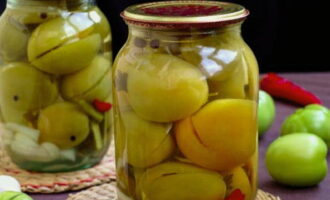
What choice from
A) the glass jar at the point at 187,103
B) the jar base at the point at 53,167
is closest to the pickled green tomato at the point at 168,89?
the glass jar at the point at 187,103

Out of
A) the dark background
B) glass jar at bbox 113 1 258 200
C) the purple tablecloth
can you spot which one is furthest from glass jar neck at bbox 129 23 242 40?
the dark background

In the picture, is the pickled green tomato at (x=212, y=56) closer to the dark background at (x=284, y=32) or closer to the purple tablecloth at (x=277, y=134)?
the purple tablecloth at (x=277, y=134)

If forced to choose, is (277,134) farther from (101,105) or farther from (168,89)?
(168,89)

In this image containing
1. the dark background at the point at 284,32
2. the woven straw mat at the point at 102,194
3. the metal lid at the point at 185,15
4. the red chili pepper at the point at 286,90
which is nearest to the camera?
the metal lid at the point at 185,15

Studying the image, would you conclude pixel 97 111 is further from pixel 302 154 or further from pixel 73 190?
pixel 302 154

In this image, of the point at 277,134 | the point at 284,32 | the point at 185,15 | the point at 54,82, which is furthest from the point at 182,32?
the point at 284,32

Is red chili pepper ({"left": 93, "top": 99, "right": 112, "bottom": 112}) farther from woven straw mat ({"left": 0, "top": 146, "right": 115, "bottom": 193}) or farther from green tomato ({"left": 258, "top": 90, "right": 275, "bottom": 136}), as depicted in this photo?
green tomato ({"left": 258, "top": 90, "right": 275, "bottom": 136})
